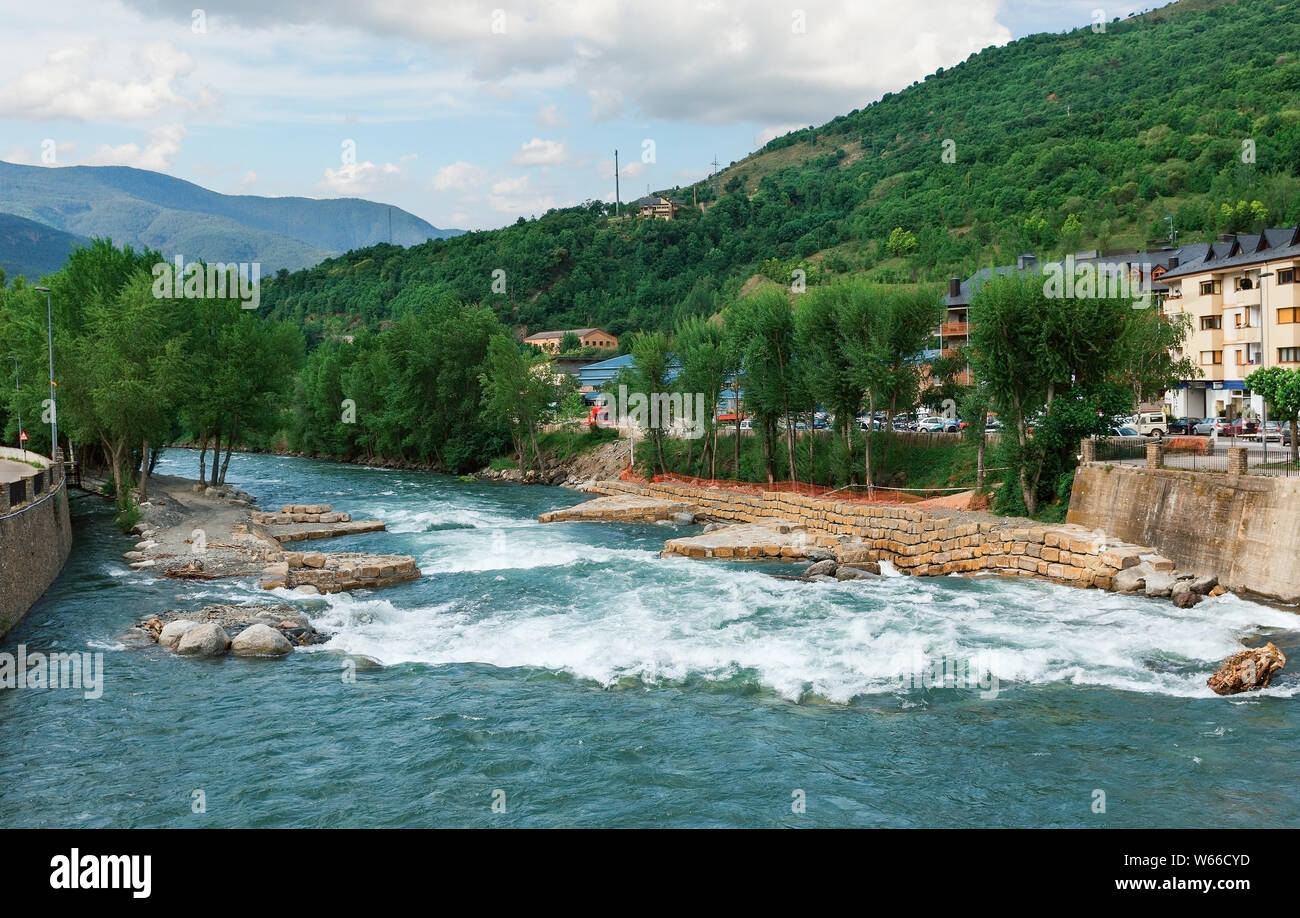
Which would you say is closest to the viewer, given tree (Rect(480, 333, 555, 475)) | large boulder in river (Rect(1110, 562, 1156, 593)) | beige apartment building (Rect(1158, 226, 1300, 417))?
large boulder in river (Rect(1110, 562, 1156, 593))

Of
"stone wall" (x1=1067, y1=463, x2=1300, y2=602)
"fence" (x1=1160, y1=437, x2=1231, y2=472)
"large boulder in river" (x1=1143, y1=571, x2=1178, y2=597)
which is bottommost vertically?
"large boulder in river" (x1=1143, y1=571, x2=1178, y2=597)

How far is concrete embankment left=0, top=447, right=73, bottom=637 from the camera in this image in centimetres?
2503

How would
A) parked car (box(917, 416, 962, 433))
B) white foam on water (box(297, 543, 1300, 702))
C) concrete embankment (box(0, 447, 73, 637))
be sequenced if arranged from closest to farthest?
1. white foam on water (box(297, 543, 1300, 702))
2. concrete embankment (box(0, 447, 73, 637))
3. parked car (box(917, 416, 962, 433))

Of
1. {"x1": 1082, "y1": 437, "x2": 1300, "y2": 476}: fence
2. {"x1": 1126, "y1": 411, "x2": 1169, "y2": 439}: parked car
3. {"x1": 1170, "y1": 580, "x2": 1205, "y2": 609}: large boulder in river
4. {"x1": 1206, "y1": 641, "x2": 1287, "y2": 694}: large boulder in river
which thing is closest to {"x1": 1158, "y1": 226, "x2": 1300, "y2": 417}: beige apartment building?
{"x1": 1126, "y1": 411, "x2": 1169, "y2": 439}: parked car

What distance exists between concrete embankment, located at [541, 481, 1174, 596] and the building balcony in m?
31.4

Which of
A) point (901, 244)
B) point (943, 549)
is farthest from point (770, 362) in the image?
point (901, 244)

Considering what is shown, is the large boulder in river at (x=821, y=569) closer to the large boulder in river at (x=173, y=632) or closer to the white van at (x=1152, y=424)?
the large boulder in river at (x=173, y=632)

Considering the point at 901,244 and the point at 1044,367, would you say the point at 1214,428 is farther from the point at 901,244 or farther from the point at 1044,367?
the point at 901,244

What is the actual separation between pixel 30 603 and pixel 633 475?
38925mm

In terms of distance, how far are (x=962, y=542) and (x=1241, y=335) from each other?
37.3 metres

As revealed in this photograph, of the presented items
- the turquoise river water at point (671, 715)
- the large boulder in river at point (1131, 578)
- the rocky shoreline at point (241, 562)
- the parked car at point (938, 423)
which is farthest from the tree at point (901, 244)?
the large boulder in river at point (1131, 578)

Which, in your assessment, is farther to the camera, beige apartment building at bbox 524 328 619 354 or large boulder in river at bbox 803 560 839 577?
beige apartment building at bbox 524 328 619 354

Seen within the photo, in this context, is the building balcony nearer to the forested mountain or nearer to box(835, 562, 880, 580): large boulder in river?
box(835, 562, 880, 580): large boulder in river
